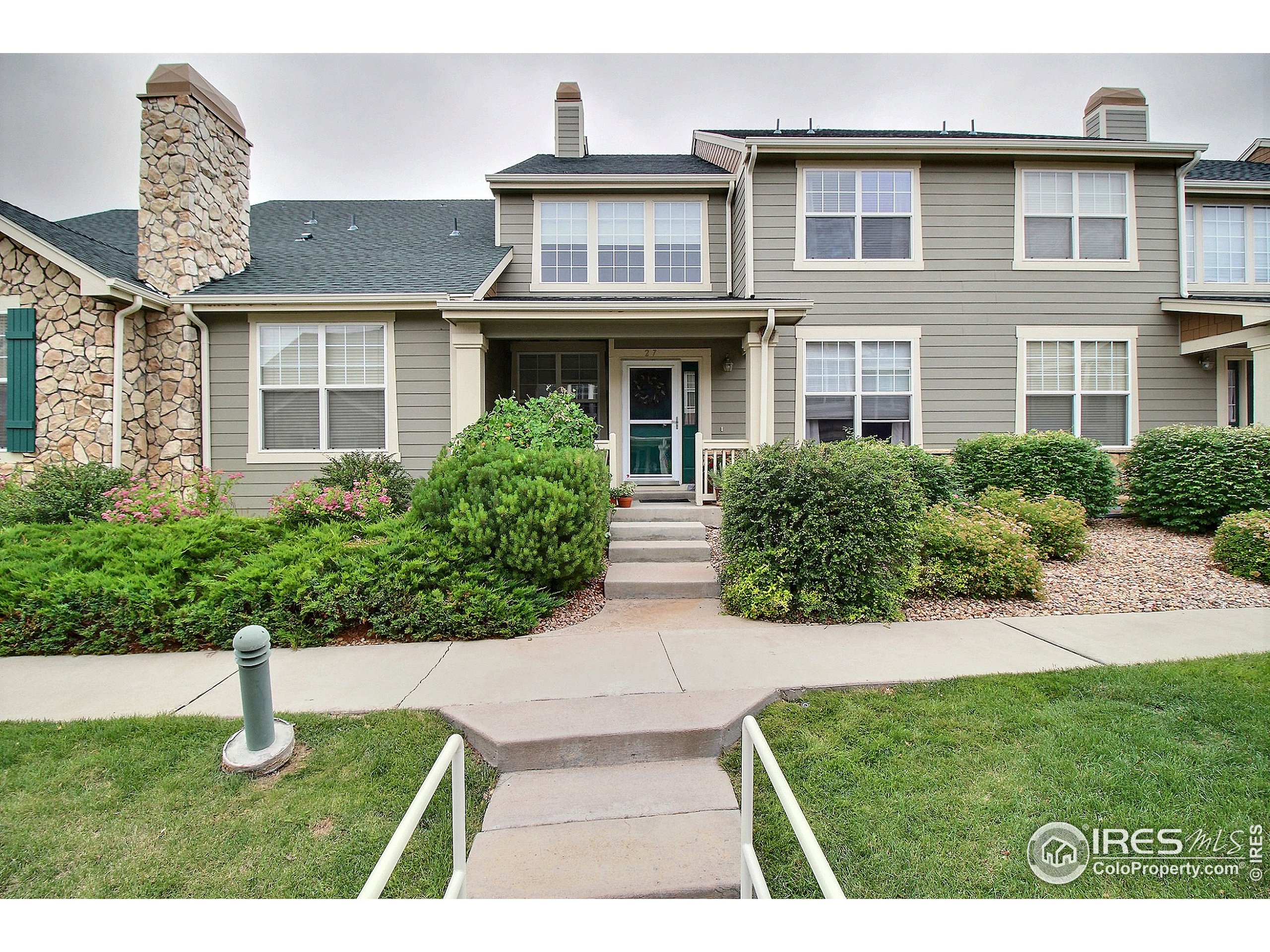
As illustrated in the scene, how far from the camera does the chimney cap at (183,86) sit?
320 inches

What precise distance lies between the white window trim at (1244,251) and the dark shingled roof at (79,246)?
16.5 m

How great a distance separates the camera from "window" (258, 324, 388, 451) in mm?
8305

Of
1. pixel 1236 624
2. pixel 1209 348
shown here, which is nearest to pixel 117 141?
pixel 1236 624

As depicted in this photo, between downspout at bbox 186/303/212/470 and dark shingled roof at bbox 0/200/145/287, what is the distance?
94cm

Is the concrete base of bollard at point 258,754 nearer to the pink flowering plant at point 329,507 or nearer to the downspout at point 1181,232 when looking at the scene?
the pink flowering plant at point 329,507

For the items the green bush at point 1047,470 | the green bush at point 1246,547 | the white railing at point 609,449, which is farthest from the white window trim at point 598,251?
the green bush at point 1246,547

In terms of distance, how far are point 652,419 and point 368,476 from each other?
4.57 m

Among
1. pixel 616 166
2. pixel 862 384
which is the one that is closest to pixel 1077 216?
pixel 862 384

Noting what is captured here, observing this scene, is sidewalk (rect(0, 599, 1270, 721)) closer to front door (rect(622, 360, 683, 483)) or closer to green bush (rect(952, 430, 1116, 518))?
green bush (rect(952, 430, 1116, 518))

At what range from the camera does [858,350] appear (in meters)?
9.31

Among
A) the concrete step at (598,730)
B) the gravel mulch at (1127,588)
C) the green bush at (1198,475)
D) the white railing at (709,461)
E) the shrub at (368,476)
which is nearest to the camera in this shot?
the concrete step at (598,730)

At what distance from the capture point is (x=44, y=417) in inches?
295

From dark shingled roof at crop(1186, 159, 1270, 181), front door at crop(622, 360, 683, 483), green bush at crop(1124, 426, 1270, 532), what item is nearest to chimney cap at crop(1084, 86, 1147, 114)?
dark shingled roof at crop(1186, 159, 1270, 181)

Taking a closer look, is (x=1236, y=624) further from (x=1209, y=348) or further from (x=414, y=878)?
(x=1209, y=348)
